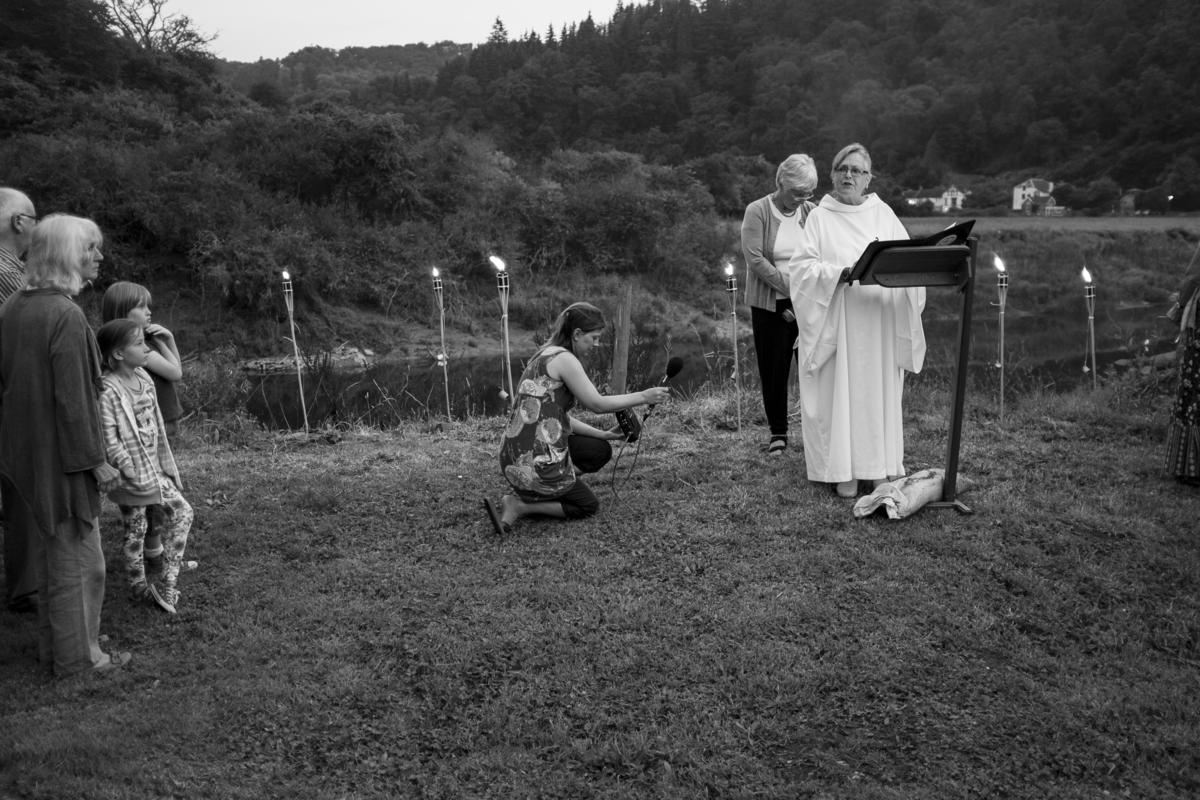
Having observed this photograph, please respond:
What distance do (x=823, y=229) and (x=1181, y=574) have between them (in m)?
2.65

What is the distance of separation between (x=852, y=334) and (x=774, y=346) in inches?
41.7

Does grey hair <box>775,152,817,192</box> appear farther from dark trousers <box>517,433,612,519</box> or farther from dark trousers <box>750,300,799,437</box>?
dark trousers <box>517,433,612,519</box>

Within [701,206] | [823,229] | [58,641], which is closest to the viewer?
[58,641]

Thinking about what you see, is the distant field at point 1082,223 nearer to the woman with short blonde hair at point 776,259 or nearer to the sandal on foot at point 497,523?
the woman with short blonde hair at point 776,259

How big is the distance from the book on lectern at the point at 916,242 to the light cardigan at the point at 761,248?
1.22m

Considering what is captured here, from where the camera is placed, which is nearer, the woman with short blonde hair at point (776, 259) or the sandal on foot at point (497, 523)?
the sandal on foot at point (497, 523)

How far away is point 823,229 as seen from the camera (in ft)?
18.8

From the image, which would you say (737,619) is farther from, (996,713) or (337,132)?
(337,132)

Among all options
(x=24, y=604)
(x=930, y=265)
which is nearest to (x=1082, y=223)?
(x=930, y=265)

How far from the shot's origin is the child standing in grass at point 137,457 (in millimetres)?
4207

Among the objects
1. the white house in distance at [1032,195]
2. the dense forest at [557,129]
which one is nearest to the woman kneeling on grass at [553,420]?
the dense forest at [557,129]

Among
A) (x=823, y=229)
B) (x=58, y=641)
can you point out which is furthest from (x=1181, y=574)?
(x=58, y=641)

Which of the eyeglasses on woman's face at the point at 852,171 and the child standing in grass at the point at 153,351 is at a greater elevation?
the eyeglasses on woman's face at the point at 852,171

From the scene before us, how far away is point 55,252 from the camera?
12.1ft
